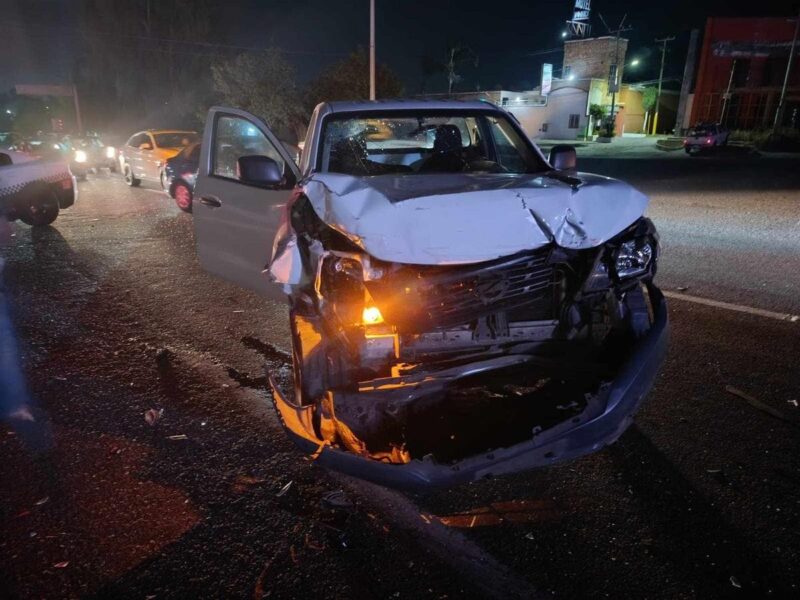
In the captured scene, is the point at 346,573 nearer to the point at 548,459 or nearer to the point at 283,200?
the point at 548,459

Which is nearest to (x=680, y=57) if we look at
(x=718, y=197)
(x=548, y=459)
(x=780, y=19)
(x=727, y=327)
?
(x=780, y=19)

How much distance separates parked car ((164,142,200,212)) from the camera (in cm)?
1159

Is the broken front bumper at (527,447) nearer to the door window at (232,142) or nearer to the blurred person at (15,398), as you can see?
the blurred person at (15,398)

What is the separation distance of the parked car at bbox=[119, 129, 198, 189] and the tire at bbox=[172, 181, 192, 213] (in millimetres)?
1794

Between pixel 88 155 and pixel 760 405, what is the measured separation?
71.8 feet

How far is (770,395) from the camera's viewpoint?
3834mm

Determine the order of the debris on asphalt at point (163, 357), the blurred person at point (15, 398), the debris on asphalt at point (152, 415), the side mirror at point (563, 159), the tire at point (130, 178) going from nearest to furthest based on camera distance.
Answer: the blurred person at point (15, 398), the debris on asphalt at point (152, 415), the side mirror at point (563, 159), the debris on asphalt at point (163, 357), the tire at point (130, 178)

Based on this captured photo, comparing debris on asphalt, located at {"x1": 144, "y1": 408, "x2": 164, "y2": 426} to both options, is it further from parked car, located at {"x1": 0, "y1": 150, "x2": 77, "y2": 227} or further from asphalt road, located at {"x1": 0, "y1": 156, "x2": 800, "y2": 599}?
parked car, located at {"x1": 0, "y1": 150, "x2": 77, "y2": 227}

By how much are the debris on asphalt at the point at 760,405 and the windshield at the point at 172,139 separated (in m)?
13.9

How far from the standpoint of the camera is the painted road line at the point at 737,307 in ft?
17.5

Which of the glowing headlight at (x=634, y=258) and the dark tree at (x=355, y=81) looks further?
the dark tree at (x=355, y=81)

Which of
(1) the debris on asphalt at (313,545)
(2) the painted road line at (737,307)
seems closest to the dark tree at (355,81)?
(2) the painted road line at (737,307)

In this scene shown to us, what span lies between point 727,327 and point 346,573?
4.35 m

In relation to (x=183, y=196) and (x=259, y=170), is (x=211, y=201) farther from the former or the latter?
(x=183, y=196)
